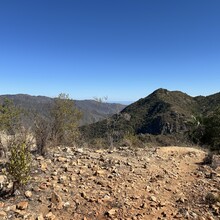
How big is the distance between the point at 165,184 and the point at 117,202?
1960 millimetres

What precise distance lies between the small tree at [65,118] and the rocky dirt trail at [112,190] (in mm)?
4953

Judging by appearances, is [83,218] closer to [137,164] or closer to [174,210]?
[174,210]

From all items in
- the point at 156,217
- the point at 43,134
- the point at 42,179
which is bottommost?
the point at 156,217

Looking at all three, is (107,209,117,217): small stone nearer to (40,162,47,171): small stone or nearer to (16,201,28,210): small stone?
(16,201,28,210): small stone

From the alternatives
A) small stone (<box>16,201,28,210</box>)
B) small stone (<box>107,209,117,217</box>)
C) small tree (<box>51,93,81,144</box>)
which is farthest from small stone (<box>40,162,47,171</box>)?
small tree (<box>51,93,81,144</box>)

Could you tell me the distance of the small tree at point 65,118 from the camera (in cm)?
1453

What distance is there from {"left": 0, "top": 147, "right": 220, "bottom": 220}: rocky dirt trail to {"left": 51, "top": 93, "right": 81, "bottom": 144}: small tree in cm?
495

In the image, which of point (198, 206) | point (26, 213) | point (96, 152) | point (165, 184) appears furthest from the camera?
point (96, 152)

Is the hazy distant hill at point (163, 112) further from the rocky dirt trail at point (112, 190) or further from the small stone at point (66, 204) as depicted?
the small stone at point (66, 204)

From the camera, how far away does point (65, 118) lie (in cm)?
1653

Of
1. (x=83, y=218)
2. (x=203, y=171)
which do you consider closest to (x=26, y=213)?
(x=83, y=218)

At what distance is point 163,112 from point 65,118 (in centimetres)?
7451

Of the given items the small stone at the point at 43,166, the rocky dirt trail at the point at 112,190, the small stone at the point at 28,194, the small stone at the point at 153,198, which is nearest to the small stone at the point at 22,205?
the rocky dirt trail at the point at 112,190

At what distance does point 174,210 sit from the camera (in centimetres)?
627
